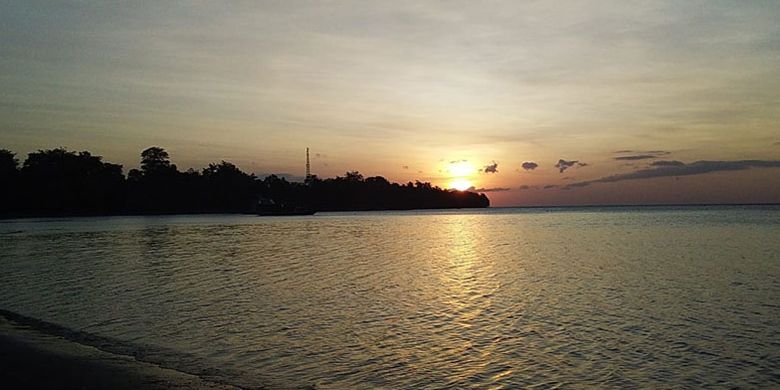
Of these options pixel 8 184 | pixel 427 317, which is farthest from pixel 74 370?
pixel 8 184

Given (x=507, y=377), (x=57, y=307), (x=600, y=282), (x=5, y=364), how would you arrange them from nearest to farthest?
(x=5, y=364) < (x=507, y=377) < (x=57, y=307) < (x=600, y=282)

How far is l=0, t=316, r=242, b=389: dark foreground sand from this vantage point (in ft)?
41.5

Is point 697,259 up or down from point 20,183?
down

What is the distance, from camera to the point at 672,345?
60.0 feet

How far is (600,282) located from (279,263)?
23.8 m

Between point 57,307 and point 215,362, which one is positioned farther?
point 57,307

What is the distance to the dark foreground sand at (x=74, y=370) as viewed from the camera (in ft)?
41.5

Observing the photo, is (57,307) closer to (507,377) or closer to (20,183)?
(507,377)

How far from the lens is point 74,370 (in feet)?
45.5

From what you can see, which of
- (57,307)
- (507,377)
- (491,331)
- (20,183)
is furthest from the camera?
(20,183)

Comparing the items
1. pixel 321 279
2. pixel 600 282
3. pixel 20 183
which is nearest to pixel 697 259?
pixel 600 282

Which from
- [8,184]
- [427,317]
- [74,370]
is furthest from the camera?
[8,184]

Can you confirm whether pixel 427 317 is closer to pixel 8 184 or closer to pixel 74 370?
pixel 74 370

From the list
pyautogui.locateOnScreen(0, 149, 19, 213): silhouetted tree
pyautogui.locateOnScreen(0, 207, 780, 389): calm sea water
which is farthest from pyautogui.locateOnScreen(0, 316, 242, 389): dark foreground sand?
pyautogui.locateOnScreen(0, 149, 19, 213): silhouetted tree
